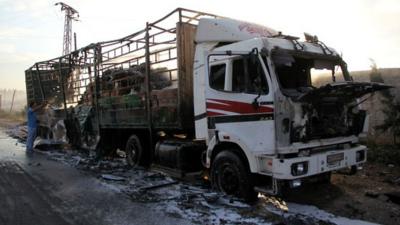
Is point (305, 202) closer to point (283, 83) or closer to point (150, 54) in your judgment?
point (283, 83)

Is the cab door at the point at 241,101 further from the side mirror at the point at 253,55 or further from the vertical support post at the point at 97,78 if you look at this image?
the vertical support post at the point at 97,78

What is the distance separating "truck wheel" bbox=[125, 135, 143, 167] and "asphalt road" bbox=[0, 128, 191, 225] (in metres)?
1.41

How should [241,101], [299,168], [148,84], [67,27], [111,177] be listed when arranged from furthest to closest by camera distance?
[67,27] < [148,84] < [111,177] < [241,101] < [299,168]

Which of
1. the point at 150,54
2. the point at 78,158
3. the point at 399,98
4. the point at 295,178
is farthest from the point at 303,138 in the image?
the point at 78,158

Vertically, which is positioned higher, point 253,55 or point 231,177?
point 253,55

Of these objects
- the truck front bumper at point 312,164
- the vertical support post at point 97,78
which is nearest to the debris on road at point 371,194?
the truck front bumper at point 312,164

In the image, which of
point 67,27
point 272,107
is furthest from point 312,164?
point 67,27

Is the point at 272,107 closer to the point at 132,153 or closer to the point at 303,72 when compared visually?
the point at 303,72

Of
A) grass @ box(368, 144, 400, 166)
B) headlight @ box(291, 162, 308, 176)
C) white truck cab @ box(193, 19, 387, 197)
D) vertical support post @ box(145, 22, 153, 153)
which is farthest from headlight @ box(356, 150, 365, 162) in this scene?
vertical support post @ box(145, 22, 153, 153)

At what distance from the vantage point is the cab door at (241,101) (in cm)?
652

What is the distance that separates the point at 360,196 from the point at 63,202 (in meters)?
4.85

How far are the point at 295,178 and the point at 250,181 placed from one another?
2.62ft

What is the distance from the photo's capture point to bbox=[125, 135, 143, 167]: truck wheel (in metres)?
10.8

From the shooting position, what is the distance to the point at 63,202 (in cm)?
718
